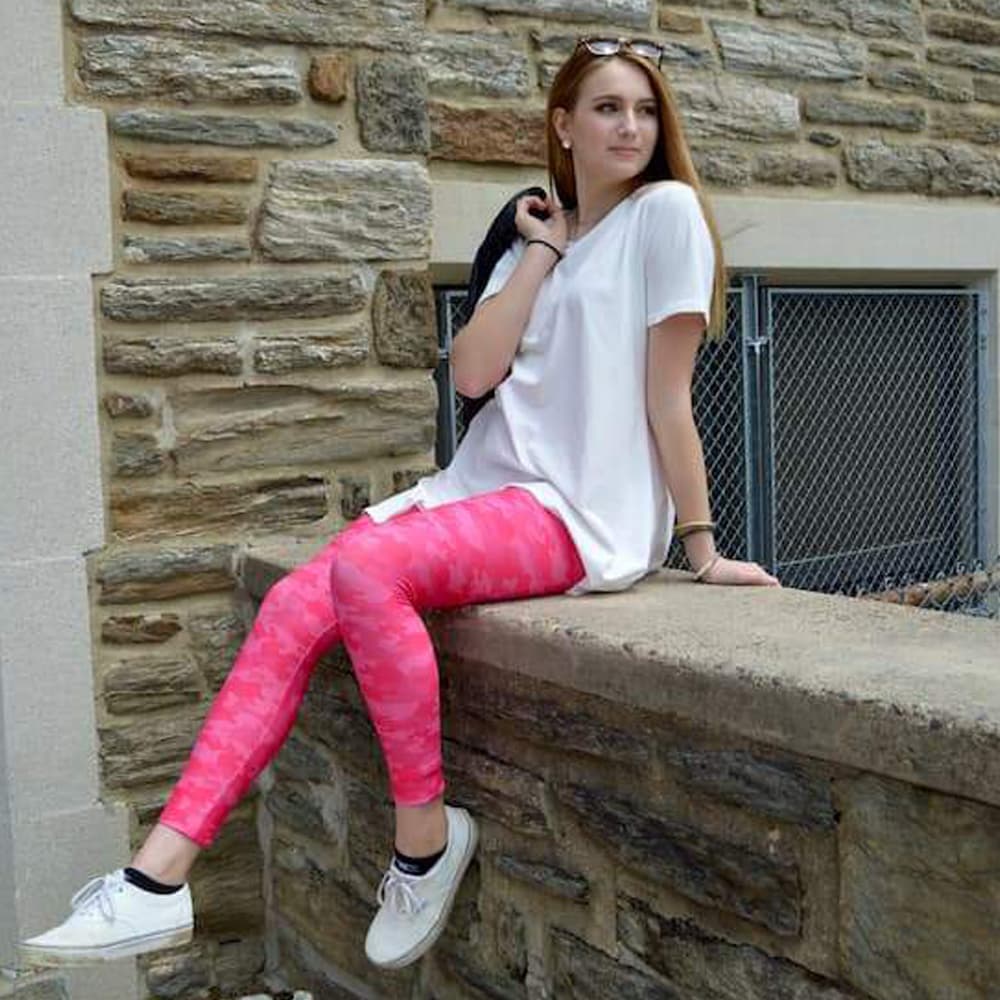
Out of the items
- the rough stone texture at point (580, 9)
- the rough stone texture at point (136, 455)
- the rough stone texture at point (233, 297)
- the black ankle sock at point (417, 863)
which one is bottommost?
the black ankle sock at point (417, 863)

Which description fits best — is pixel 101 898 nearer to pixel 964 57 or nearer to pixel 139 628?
pixel 139 628

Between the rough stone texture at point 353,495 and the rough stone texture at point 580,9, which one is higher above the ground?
the rough stone texture at point 580,9

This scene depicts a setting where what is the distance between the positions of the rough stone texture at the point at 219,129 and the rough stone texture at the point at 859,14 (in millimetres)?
1885

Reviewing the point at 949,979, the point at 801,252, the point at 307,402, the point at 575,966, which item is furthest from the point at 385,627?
the point at 801,252

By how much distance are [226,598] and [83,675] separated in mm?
386

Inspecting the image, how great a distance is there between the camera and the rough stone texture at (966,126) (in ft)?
17.0

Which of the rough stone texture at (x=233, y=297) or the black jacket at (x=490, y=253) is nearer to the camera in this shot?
the black jacket at (x=490, y=253)

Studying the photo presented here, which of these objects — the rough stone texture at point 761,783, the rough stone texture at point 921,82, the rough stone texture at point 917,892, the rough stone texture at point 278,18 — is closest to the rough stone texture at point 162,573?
the rough stone texture at point 278,18

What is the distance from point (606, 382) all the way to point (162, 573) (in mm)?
1323

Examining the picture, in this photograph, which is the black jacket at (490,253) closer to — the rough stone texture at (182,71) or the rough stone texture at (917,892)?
the rough stone texture at (182,71)

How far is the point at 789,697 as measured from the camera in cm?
182

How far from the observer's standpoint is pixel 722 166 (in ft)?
15.0

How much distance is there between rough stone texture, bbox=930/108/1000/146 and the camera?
5.17m

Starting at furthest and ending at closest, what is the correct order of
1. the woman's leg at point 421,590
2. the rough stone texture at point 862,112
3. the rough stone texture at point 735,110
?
the rough stone texture at point 862,112, the rough stone texture at point 735,110, the woman's leg at point 421,590
